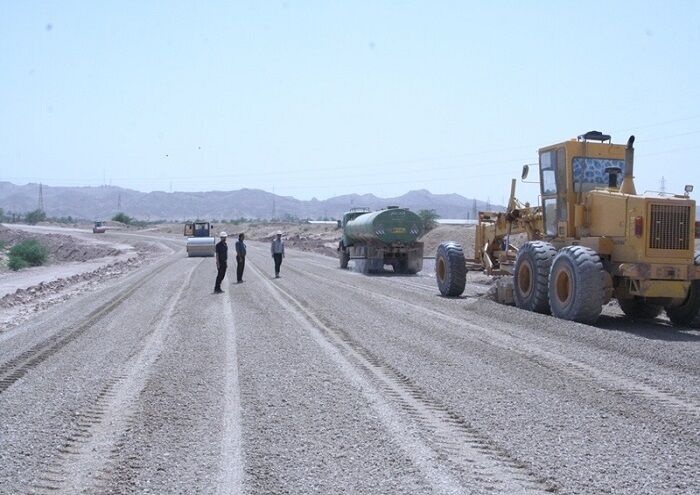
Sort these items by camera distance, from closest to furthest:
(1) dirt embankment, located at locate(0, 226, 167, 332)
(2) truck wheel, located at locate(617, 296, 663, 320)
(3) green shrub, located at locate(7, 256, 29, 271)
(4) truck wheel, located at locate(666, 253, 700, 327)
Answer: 1. (4) truck wheel, located at locate(666, 253, 700, 327)
2. (2) truck wheel, located at locate(617, 296, 663, 320)
3. (1) dirt embankment, located at locate(0, 226, 167, 332)
4. (3) green shrub, located at locate(7, 256, 29, 271)

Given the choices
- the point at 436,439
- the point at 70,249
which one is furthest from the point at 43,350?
the point at 70,249

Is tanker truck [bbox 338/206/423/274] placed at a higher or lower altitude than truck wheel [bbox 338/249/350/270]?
higher

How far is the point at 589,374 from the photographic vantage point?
33.4 feet

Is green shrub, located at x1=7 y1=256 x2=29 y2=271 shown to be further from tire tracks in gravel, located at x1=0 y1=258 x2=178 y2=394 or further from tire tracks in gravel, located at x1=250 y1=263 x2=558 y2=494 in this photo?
tire tracks in gravel, located at x1=250 y1=263 x2=558 y2=494

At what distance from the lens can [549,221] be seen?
18016mm

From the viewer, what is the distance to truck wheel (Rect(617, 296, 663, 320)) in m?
16.6

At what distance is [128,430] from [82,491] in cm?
168

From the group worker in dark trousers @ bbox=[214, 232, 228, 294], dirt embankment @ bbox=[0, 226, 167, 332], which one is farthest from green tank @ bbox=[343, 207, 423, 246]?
dirt embankment @ bbox=[0, 226, 167, 332]

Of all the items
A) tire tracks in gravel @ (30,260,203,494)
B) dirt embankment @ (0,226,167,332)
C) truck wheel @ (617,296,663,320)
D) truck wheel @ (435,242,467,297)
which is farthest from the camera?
dirt embankment @ (0,226,167,332)

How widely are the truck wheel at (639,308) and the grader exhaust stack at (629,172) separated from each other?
2.22 metres

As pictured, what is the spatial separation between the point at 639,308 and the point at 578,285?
277 centimetres

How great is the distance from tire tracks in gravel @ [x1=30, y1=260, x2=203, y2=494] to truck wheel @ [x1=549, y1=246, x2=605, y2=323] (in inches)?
303

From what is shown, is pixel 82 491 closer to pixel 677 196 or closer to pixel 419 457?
pixel 419 457

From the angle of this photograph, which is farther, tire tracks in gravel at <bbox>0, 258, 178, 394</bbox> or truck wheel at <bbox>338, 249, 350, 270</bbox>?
truck wheel at <bbox>338, 249, 350, 270</bbox>
